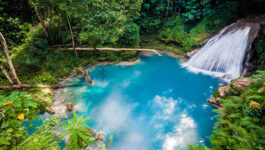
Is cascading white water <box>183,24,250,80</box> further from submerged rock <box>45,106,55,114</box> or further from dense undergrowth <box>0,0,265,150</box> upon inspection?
submerged rock <box>45,106,55,114</box>

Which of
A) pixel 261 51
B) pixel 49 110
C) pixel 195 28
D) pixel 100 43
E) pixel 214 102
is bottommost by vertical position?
pixel 49 110

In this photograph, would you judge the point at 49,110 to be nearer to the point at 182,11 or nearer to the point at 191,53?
the point at 191,53

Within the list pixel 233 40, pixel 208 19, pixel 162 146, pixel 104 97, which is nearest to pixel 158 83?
pixel 104 97

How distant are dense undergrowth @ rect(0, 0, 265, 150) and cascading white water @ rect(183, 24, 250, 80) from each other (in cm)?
120

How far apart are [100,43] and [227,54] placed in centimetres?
1153

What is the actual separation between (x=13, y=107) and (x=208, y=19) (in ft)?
57.3

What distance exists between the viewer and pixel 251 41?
913 centimetres

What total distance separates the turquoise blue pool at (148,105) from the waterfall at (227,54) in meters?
1.25

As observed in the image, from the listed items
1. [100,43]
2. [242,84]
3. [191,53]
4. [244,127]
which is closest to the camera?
[244,127]

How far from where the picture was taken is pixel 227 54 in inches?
407

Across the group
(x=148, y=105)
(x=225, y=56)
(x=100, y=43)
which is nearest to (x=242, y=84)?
(x=148, y=105)

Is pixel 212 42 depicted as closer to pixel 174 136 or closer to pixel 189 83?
pixel 189 83

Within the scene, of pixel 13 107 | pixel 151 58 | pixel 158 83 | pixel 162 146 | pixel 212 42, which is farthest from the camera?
pixel 151 58

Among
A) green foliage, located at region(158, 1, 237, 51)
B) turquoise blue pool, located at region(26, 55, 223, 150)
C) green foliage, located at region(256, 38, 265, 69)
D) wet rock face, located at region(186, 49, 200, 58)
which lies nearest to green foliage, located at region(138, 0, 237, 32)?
green foliage, located at region(158, 1, 237, 51)
